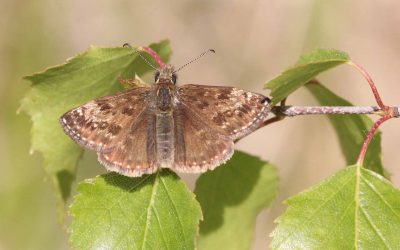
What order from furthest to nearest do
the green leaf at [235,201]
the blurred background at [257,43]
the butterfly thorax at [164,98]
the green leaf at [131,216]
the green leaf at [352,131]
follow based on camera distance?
1. the blurred background at [257,43]
2. the green leaf at [235,201]
3. the green leaf at [352,131]
4. the butterfly thorax at [164,98]
5. the green leaf at [131,216]

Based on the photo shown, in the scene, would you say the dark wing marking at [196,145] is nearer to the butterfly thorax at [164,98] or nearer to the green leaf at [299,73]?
the butterfly thorax at [164,98]

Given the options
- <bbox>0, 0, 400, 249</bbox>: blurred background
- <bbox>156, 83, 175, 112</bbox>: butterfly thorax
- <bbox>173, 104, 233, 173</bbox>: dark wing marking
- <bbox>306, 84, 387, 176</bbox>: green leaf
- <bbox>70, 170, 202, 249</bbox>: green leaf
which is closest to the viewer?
<bbox>70, 170, 202, 249</bbox>: green leaf

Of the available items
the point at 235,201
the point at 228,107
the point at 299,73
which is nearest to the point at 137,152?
the point at 228,107

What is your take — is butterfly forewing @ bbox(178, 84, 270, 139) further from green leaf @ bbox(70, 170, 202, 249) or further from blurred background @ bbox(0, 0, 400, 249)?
blurred background @ bbox(0, 0, 400, 249)

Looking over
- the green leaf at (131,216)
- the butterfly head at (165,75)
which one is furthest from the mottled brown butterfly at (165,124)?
the green leaf at (131,216)

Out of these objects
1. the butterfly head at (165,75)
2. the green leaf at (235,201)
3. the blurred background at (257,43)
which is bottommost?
the green leaf at (235,201)

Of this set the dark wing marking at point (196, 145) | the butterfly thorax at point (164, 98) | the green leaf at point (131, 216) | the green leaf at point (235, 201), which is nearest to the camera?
the green leaf at point (131, 216)

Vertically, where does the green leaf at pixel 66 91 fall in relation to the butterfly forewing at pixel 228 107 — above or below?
above

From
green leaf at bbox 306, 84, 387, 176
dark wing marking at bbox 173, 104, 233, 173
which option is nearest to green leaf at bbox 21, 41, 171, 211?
dark wing marking at bbox 173, 104, 233, 173
